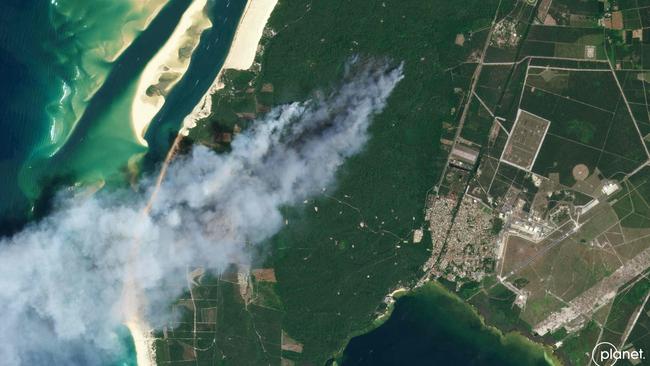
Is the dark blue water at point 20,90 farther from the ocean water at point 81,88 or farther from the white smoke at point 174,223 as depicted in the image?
the white smoke at point 174,223

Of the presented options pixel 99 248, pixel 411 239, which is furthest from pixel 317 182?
pixel 99 248

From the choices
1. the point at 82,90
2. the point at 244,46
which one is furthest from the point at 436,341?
the point at 82,90

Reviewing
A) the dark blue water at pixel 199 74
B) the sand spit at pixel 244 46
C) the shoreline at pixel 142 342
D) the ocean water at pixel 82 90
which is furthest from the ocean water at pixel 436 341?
the dark blue water at pixel 199 74

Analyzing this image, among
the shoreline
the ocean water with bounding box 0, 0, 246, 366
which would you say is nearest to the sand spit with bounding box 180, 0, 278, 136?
the ocean water with bounding box 0, 0, 246, 366

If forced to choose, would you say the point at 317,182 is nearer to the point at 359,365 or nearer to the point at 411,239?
the point at 411,239

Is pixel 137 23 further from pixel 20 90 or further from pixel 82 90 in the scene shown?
pixel 20 90

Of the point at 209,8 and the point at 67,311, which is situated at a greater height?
the point at 209,8

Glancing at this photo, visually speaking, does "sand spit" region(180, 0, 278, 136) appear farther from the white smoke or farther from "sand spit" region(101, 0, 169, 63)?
"sand spit" region(101, 0, 169, 63)
